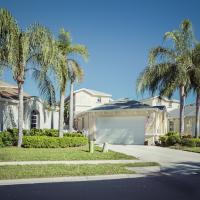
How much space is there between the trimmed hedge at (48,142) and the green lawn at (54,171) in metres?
7.33

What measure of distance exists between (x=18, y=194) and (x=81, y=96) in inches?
1576

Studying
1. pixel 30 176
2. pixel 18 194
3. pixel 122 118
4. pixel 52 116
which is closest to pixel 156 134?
pixel 122 118

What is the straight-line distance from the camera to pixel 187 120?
41.1 m

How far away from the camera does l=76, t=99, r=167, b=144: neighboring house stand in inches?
1128

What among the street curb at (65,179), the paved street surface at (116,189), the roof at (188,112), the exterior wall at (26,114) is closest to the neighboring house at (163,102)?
the roof at (188,112)

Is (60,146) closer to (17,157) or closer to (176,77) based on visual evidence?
(17,157)

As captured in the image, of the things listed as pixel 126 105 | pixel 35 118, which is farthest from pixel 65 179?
pixel 126 105

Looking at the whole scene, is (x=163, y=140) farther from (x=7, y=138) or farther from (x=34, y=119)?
(x=7, y=138)

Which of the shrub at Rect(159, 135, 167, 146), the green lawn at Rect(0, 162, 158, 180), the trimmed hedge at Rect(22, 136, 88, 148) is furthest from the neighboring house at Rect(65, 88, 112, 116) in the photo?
the green lawn at Rect(0, 162, 158, 180)

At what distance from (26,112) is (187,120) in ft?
73.3

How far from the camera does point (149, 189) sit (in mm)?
9695

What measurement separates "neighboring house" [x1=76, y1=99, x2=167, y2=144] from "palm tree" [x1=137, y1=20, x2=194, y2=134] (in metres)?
2.55

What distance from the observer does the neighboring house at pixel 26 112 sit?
2438cm

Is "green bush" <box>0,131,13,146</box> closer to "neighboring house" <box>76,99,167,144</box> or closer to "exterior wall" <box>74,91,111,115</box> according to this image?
"neighboring house" <box>76,99,167,144</box>
